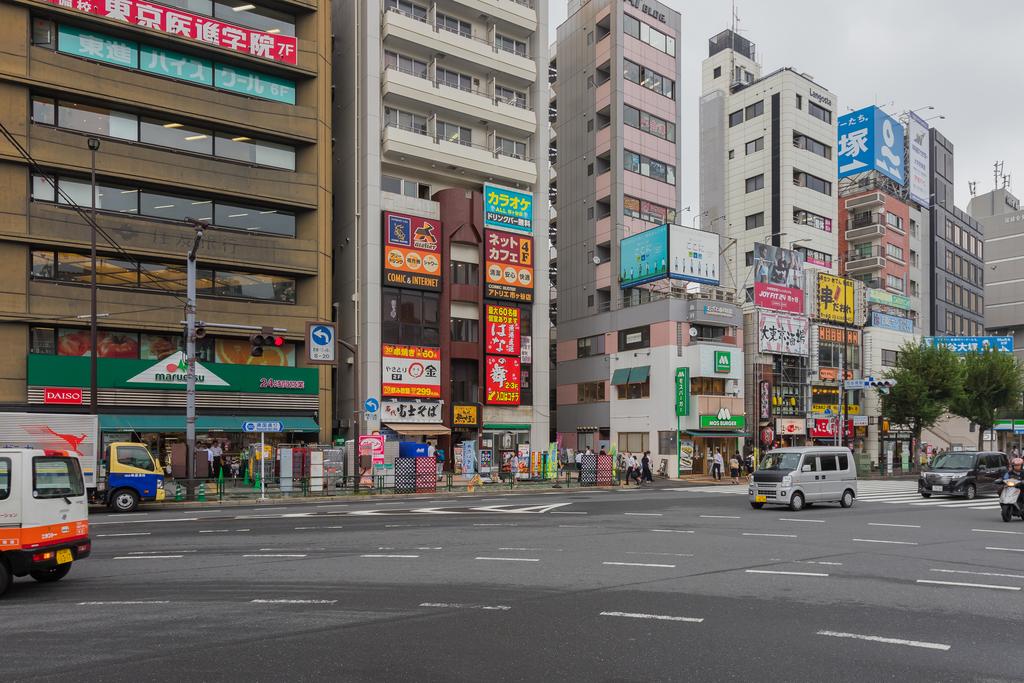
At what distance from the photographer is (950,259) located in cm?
8662

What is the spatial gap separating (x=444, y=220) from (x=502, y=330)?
25.2 feet

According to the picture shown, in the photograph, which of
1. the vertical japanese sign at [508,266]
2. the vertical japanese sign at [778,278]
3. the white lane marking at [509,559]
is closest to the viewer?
the white lane marking at [509,559]

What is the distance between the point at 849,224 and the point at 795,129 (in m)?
13.7

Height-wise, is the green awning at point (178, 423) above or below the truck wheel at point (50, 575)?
above

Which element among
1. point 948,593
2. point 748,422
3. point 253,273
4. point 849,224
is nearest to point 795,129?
point 849,224

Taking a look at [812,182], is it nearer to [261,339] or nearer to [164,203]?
[164,203]

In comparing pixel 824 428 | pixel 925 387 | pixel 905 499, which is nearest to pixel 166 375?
pixel 905 499

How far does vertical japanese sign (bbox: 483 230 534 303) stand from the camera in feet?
161

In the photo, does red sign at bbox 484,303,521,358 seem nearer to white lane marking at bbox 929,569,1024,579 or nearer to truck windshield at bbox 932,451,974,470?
truck windshield at bbox 932,451,974,470

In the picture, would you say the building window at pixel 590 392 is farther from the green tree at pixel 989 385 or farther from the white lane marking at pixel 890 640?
the white lane marking at pixel 890 640

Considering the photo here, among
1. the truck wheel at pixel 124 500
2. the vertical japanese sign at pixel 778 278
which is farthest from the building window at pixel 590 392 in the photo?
the truck wheel at pixel 124 500

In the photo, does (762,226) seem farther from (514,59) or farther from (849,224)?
(514,59)

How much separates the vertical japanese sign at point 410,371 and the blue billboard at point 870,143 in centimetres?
4934

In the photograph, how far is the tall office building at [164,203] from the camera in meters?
35.5
